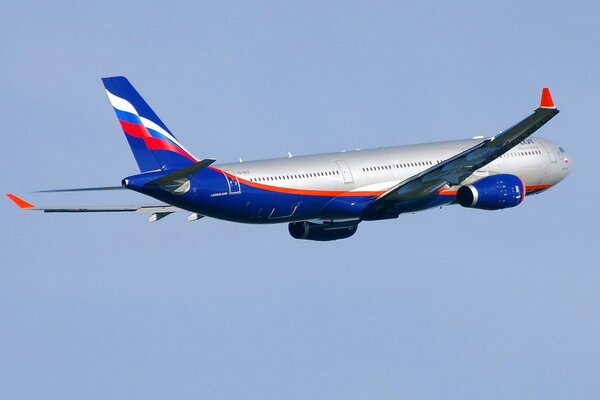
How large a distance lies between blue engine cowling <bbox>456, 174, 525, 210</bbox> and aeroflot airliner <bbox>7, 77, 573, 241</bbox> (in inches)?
2.0

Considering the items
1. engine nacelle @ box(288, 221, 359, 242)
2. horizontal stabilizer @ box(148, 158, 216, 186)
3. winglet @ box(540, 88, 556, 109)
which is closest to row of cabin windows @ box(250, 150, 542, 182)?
engine nacelle @ box(288, 221, 359, 242)

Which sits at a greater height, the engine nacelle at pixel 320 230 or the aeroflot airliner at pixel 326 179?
the aeroflot airliner at pixel 326 179

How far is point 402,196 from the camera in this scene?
280 feet

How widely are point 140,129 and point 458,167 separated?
54.5 ft

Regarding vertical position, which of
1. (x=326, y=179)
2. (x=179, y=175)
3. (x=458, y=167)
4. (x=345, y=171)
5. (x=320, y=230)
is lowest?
(x=320, y=230)

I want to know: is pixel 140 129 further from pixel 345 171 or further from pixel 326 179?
pixel 345 171

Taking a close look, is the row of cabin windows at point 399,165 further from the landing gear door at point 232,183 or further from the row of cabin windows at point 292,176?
the landing gear door at point 232,183

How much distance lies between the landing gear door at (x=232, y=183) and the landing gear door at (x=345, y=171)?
6.46m

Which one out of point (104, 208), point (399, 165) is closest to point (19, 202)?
point (104, 208)

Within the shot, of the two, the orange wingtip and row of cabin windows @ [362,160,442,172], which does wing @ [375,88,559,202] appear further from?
the orange wingtip

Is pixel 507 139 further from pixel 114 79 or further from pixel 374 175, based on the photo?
pixel 114 79

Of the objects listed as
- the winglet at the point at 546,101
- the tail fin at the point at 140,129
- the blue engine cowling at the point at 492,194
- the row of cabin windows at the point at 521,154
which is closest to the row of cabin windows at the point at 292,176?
the tail fin at the point at 140,129

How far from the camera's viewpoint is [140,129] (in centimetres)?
7900

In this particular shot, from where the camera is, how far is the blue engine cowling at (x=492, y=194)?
8638 cm
